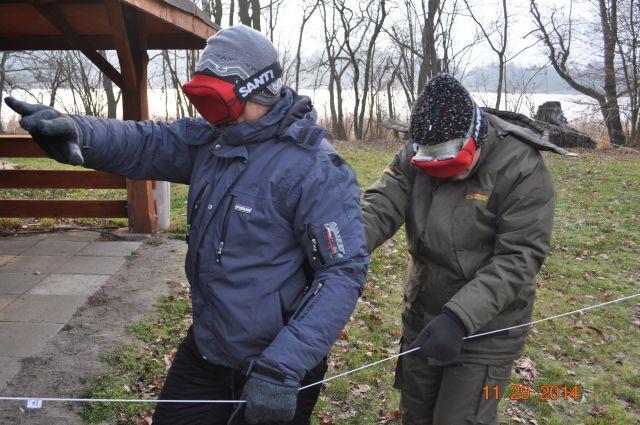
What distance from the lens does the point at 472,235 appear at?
2.47 m

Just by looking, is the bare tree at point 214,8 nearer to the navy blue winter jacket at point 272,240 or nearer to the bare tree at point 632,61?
the bare tree at point 632,61

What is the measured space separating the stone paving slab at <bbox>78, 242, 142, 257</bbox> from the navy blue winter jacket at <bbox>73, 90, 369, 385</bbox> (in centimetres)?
492

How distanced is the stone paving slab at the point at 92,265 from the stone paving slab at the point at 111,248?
0.61 feet

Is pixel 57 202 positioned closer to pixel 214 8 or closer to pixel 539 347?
pixel 539 347

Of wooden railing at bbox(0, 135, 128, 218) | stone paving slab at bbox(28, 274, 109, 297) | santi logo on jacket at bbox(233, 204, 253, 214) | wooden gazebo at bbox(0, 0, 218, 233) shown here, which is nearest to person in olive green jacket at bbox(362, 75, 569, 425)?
santi logo on jacket at bbox(233, 204, 253, 214)

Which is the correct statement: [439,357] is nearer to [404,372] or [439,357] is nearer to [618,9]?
[404,372]

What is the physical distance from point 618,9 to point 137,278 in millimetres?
19741

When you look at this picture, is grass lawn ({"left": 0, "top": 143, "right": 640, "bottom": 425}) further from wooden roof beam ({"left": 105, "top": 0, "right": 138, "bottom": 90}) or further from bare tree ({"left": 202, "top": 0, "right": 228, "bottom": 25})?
bare tree ({"left": 202, "top": 0, "right": 228, "bottom": 25})

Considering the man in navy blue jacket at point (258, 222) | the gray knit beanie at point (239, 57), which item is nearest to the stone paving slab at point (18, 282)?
the man in navy blue jacket at point (258, 222)

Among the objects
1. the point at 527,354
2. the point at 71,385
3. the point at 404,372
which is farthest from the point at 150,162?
the point at 527,354

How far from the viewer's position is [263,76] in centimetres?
208

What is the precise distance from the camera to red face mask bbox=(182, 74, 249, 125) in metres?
2.01

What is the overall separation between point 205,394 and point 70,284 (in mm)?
4080

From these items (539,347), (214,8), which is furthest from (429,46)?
(539,347)
